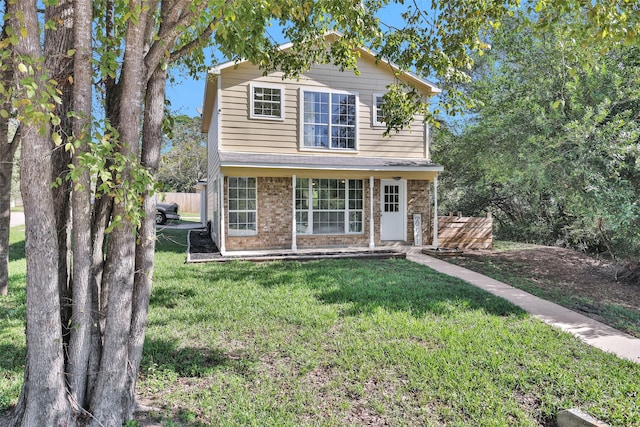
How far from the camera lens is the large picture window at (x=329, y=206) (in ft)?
38.1

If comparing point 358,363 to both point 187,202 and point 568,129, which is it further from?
point 187,202

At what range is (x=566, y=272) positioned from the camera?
926cm

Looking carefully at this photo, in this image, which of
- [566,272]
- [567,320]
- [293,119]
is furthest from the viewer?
[293,119]

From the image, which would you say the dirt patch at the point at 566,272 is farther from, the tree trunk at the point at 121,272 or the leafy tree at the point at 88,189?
the tree trunk at the point at 121,272

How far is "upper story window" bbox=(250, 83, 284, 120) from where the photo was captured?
35.9 feet

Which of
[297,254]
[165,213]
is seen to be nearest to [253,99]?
[297,254]

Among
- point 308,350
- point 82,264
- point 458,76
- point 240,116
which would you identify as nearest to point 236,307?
point 308,350

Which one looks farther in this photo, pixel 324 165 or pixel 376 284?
pixel 324 165

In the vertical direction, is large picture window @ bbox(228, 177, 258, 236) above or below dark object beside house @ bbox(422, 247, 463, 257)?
above

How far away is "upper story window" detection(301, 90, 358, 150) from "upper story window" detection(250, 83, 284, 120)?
2.33ft

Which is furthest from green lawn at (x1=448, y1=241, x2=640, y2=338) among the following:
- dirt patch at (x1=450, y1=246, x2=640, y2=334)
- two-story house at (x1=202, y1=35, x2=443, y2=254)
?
two-story house at (x1=202, y1=35, x2=443, y2=254)

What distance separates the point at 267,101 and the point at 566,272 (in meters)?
9.09

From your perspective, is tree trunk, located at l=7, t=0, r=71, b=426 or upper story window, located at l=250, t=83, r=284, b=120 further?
upper story window, located at l=250, t=83, r=284, b=120

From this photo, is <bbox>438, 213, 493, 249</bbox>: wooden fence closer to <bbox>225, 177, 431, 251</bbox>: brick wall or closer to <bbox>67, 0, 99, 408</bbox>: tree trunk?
<bbox>225, 177, 431, 251</bbox>: brick wall
